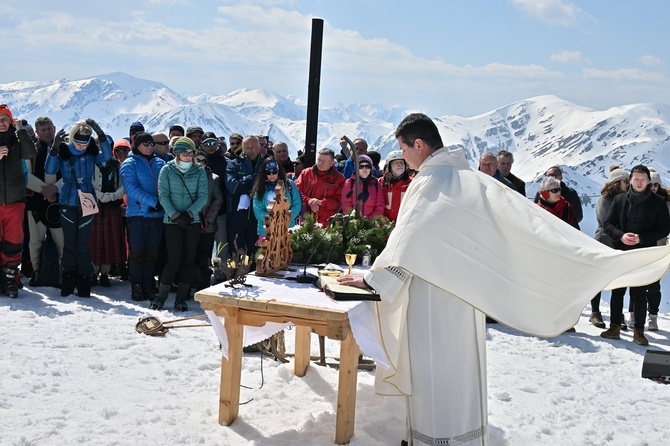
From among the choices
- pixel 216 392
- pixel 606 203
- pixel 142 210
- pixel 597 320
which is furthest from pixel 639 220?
pixel 142 210

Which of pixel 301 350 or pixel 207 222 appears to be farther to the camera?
pixel 207 222

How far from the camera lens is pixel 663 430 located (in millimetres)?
5430

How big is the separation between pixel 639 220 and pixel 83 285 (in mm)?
6253

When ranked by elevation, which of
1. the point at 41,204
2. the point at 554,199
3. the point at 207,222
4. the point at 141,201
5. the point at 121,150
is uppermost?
the point at 121,150

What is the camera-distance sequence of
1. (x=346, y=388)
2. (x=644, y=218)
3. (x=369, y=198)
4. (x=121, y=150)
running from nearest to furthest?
(x=346, y=388), (x=644, y=218), (x=369, y=198), (x=121, y=150)

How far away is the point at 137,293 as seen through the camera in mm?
8297

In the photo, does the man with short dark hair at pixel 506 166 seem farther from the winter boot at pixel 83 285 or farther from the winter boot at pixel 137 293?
the winter boot at pixel 83 285

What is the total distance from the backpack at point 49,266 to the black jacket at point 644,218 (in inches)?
254

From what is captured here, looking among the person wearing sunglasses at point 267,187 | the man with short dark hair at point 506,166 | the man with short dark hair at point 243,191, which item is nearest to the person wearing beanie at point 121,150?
the man with short dark hair at point 243,191

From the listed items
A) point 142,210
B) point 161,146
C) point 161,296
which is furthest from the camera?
point 161,146

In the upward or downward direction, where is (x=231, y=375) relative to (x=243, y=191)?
downward

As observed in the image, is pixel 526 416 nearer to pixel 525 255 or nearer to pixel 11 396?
pixel 525 255

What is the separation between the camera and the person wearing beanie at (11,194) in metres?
7.87

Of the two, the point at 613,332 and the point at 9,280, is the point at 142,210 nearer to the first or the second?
the point at 9,280
